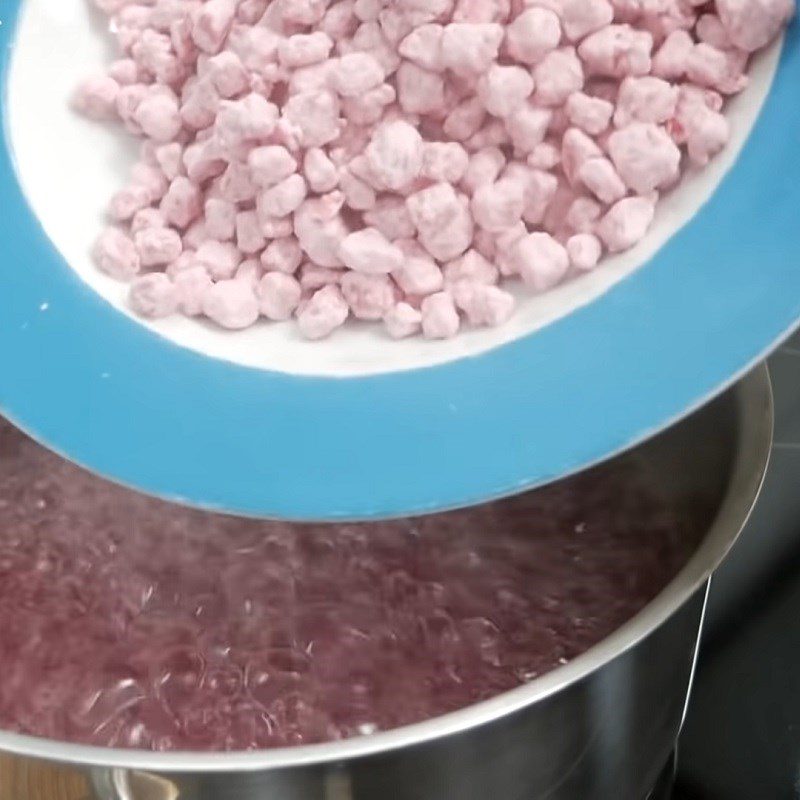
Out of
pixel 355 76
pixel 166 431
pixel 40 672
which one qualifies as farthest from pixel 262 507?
pixel 40 672

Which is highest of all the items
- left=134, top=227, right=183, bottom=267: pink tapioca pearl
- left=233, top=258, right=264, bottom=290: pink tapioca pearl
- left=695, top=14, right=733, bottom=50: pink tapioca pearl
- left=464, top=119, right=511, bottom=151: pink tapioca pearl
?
left=695, top=14, right=733, bottom=50: pink tapioca pearl

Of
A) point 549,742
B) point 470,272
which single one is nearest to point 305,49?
point 470,272

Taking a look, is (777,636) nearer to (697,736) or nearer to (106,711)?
(697,736)

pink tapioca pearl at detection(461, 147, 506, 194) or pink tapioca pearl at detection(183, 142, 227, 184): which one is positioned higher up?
pink tapioca pearl at detection(461, 147, 506, 194)

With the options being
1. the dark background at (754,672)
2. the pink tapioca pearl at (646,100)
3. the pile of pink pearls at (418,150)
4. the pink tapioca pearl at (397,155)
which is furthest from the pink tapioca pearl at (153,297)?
the dark background at (754,672)

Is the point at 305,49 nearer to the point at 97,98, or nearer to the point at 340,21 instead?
the point at 340,21

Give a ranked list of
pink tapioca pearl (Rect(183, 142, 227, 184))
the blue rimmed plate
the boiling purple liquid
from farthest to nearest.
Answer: the boiling purple liquid
pink tapioca pearl (Rect(183, 142, 227, 184))
the blue rimmed plate

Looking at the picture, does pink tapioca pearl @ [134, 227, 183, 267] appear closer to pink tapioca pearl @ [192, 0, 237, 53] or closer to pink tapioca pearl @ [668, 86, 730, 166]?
pink tapioca pearl @ [192, 0, 237, 53]

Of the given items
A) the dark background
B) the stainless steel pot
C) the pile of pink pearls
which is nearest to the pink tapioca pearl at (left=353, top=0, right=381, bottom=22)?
the pile of pink pearls
